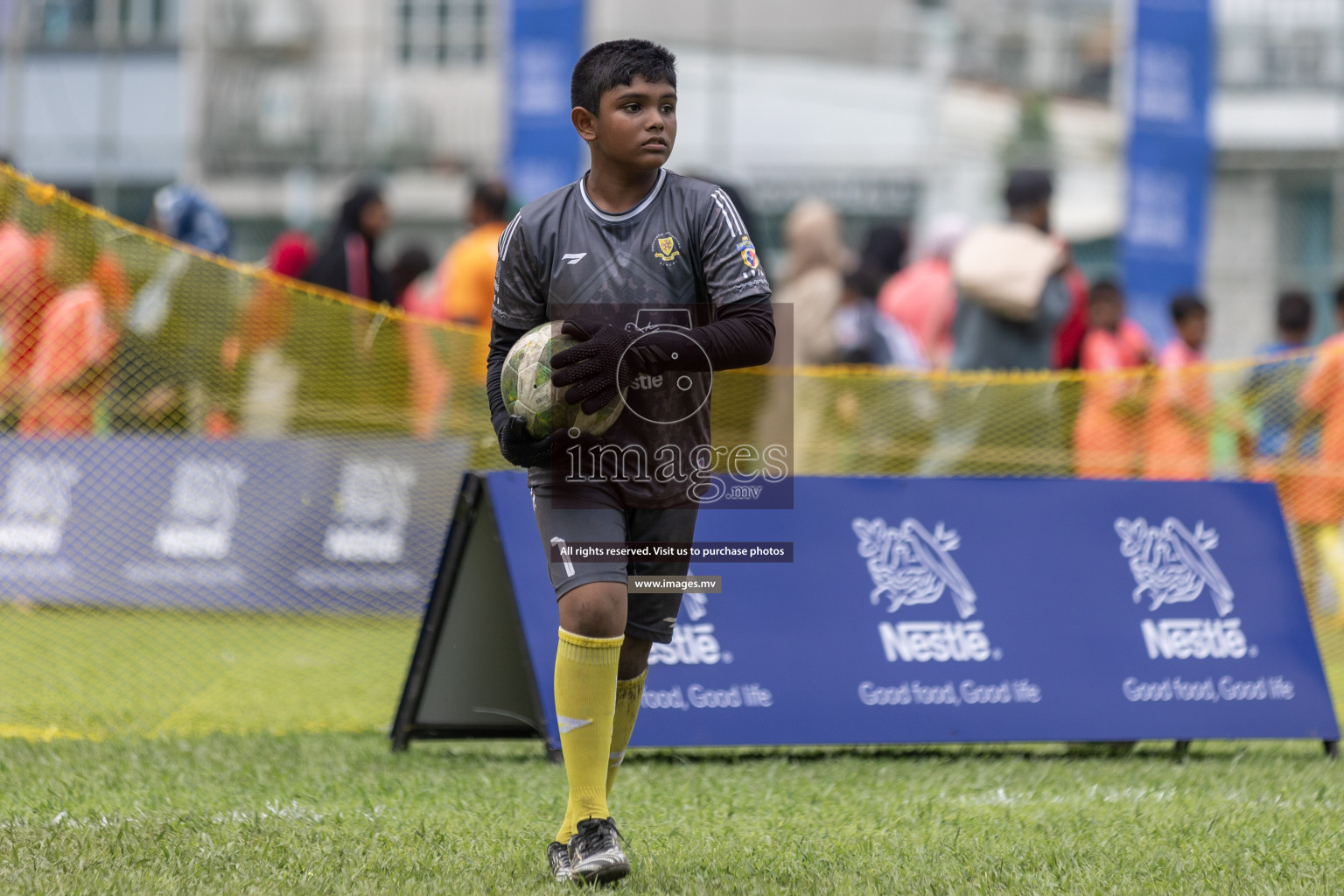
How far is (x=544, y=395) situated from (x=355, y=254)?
7032mm

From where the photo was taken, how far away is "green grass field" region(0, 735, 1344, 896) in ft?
12.6

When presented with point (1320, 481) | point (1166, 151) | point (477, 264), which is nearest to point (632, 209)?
point (477, 264)

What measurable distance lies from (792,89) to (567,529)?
88.6 feet

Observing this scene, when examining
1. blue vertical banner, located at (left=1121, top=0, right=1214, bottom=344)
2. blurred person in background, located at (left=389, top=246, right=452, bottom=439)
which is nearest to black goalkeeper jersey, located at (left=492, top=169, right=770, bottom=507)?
blurred person in background, located at (left=389, top=246, right=452, bottom=439)

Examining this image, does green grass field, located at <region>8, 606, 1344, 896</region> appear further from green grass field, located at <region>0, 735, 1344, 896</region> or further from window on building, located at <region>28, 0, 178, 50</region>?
window on building, located at <region>28, 0, 178, 50</region>

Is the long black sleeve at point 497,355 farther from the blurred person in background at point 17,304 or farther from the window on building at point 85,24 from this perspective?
the window on building at point 85,24

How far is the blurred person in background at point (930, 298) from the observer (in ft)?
36.1

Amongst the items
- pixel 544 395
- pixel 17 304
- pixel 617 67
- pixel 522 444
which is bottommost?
pixel 17 304

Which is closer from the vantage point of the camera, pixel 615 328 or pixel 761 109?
pixel 615 328

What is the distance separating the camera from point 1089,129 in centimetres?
2750

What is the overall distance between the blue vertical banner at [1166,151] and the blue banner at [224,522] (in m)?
8.66

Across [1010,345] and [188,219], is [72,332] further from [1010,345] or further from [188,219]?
[1010,345]

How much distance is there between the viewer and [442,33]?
32.4 m

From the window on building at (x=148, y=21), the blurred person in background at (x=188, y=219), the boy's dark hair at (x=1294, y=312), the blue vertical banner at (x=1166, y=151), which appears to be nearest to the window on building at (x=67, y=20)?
the window on building at (x=148, y=21)
